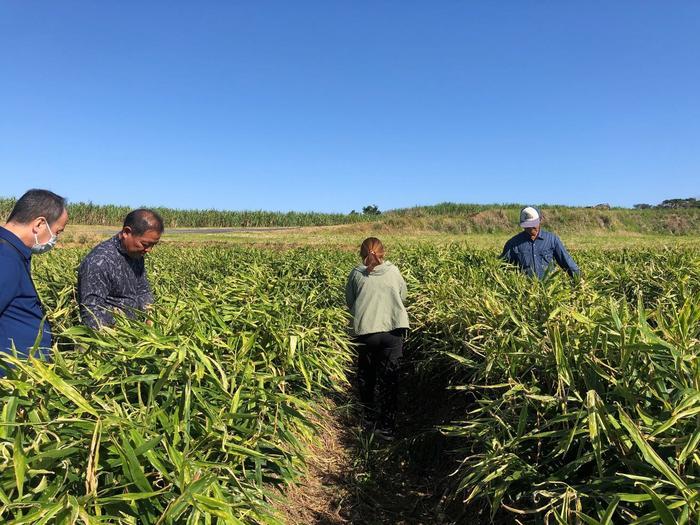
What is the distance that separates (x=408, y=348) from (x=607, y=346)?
3.52 metres

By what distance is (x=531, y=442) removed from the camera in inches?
84.4

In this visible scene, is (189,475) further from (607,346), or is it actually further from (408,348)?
(408,348)

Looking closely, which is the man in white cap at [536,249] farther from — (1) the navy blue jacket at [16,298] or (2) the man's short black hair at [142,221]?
(1) the navy blue jacket at [16,298]

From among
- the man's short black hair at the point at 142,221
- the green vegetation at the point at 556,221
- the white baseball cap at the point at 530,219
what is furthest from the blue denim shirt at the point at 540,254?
the green vegetation at the point at 556,221

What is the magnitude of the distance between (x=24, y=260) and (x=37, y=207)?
12.5 inches

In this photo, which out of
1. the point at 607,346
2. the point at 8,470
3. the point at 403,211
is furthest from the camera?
the point at 403,211

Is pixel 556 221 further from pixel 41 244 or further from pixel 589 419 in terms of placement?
pixel 41 244

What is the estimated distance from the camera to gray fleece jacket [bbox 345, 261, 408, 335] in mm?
4562

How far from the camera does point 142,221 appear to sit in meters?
3.32

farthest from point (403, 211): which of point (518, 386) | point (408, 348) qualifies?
point (518, 386)

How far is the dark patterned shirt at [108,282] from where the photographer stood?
3189mm

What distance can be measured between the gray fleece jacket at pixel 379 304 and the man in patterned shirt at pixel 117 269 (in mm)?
2086

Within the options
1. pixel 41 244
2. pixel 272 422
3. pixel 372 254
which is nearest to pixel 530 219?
pixel 372 254

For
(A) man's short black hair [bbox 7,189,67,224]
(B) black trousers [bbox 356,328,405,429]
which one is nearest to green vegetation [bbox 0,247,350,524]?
(A) man's short black hair [bbox 7,189,67,224]
